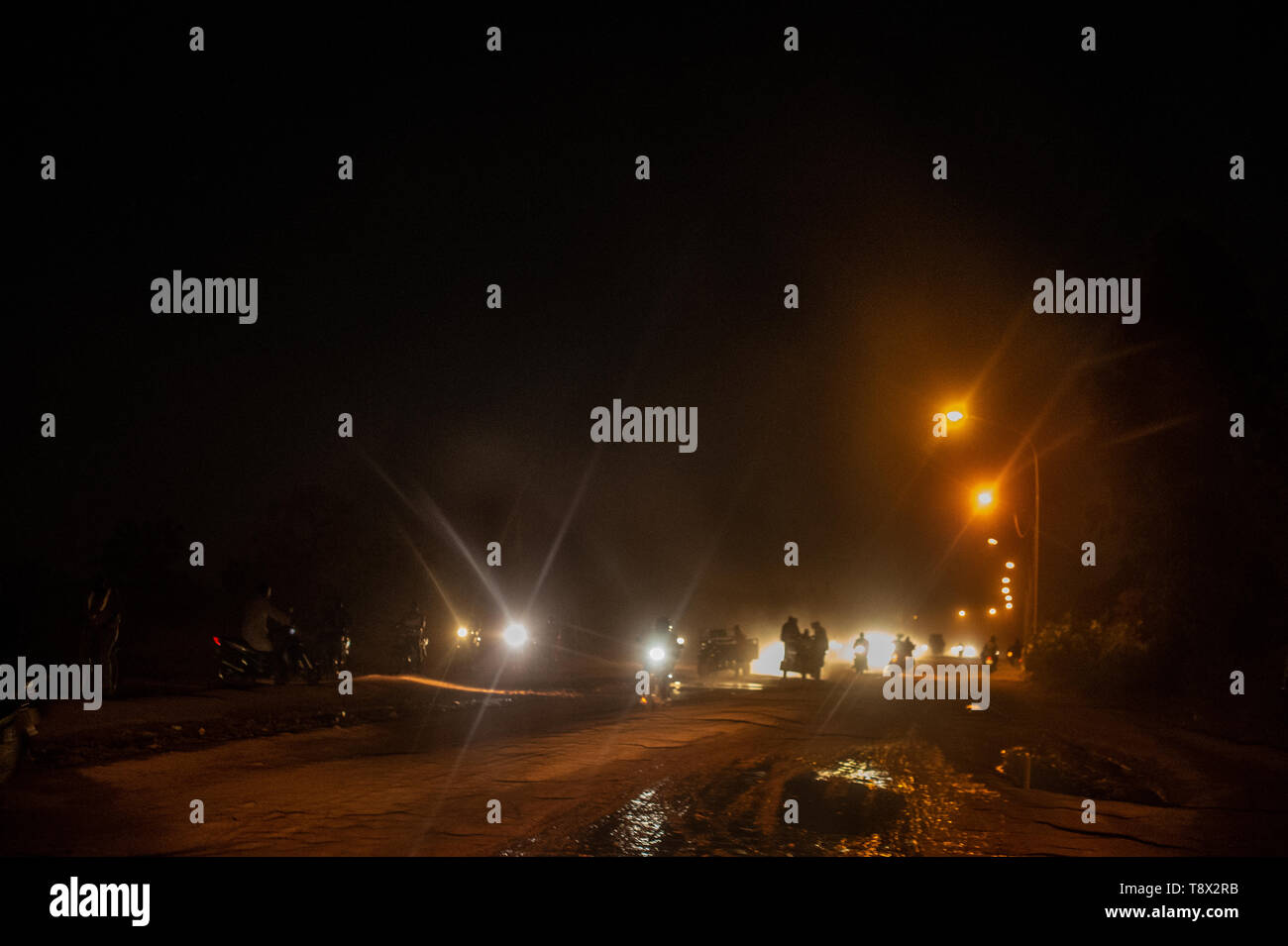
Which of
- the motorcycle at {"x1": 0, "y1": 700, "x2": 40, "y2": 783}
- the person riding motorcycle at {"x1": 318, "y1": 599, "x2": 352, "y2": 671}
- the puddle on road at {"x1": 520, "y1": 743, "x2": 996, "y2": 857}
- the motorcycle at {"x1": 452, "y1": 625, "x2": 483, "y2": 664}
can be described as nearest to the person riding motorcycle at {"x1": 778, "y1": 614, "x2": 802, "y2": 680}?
the motorcycle at {"x1": 452, "y1": 625, "x2": 483, "y2": 664}

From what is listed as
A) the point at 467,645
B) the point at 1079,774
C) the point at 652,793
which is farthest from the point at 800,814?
the point at 467,645

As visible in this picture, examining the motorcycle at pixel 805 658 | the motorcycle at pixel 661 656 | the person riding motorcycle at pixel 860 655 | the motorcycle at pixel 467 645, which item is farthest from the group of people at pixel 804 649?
the motorcycle at pixel 467 645

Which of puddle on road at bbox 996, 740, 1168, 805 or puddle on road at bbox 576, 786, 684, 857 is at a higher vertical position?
puddle on road at bbox 576, 786, 684, 857

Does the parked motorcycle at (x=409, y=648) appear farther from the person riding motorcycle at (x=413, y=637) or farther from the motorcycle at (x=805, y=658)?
the motorcycle at (x=805, y=658)

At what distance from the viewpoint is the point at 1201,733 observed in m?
15.5

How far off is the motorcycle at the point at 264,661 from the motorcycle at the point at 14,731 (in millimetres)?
8247

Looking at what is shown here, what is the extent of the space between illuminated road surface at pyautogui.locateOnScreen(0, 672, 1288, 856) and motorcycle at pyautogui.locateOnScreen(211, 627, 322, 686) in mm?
4215

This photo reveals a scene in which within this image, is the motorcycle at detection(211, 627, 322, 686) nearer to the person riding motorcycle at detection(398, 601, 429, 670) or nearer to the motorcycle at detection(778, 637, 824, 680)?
the person riding motorcycle at detection(398, 601, 429, 670)

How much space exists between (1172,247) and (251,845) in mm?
30004

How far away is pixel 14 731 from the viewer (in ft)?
26.1

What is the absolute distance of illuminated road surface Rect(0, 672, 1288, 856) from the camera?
664 cm

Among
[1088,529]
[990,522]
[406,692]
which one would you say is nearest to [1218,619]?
[1088,529]

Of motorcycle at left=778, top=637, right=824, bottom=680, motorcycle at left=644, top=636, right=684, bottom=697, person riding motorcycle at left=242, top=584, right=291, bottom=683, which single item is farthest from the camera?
motorcycle at left=778, top=637, right=824, bottom=680

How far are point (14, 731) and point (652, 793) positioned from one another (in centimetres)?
558
